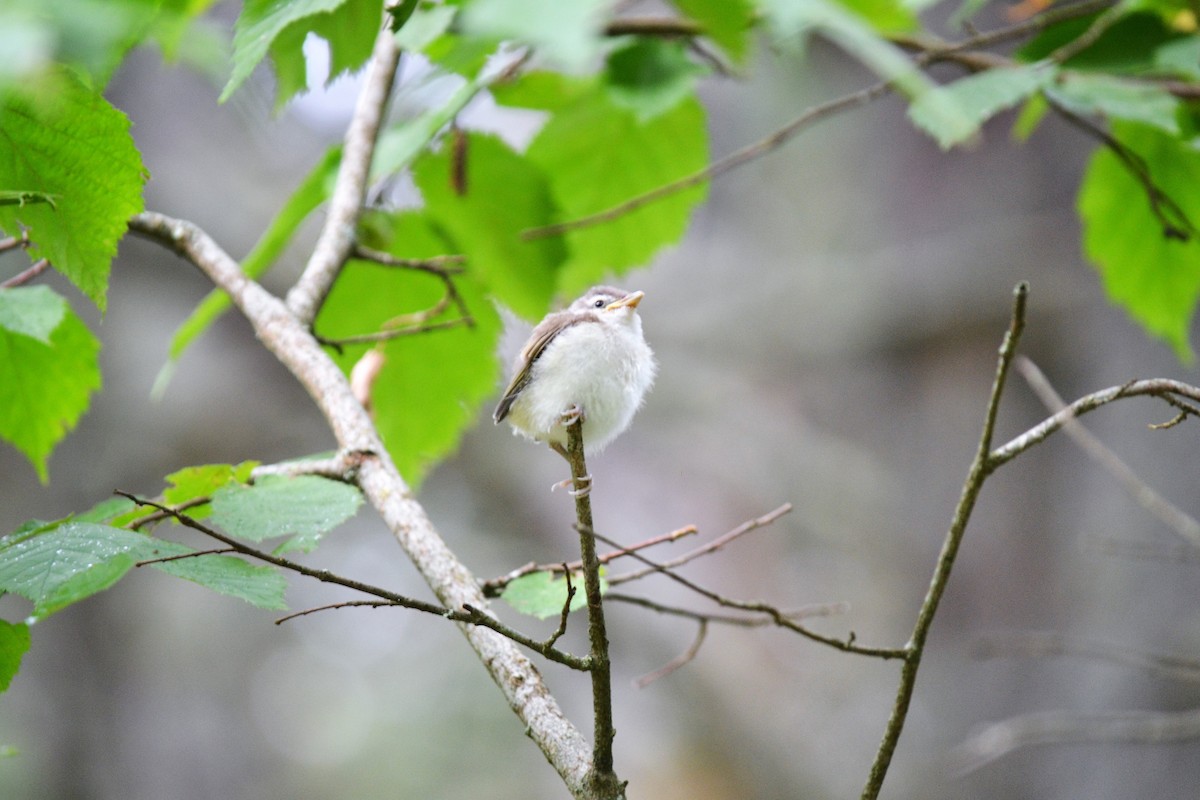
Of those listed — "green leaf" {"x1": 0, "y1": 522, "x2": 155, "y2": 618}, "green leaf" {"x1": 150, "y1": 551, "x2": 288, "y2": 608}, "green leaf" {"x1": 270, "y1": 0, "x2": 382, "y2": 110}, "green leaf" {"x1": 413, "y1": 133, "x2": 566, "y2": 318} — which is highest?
"green leaf" {"x1": 413, "y1": 133, "x2": 566, "y2": 318}

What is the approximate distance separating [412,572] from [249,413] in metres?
1.94

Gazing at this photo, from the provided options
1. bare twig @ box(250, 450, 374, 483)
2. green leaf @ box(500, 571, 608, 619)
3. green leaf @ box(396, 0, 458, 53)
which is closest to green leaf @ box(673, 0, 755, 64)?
green leaf @ box(396, 0, 458, 53)

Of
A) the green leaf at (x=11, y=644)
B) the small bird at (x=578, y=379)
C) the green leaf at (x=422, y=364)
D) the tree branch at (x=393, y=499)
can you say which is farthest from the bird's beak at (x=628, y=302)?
the green leaf at (x=11, y=644)

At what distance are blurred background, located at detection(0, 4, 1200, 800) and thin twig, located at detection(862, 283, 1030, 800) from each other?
9.33ft

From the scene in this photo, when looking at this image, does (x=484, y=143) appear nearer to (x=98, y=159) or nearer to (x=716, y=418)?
(x=98, y=159)

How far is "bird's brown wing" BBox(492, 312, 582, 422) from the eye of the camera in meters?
A: 1.29

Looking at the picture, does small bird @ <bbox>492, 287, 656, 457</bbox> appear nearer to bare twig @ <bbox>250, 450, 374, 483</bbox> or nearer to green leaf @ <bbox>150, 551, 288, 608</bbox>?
bare twig @ <bbox>250, 450, 374, 483</bbox>

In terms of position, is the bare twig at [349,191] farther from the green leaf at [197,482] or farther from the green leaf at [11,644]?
the green leaf at [11,644]

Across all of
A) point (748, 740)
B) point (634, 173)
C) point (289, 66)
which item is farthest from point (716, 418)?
point (289, 66)

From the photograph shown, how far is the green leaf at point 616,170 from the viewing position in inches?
63.4

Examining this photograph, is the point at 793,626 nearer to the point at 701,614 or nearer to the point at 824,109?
the point at 701,614

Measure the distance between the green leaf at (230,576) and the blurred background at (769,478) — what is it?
315 centimetres

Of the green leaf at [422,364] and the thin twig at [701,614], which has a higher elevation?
the green leaf at [422,364]

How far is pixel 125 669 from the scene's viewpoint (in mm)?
4898
